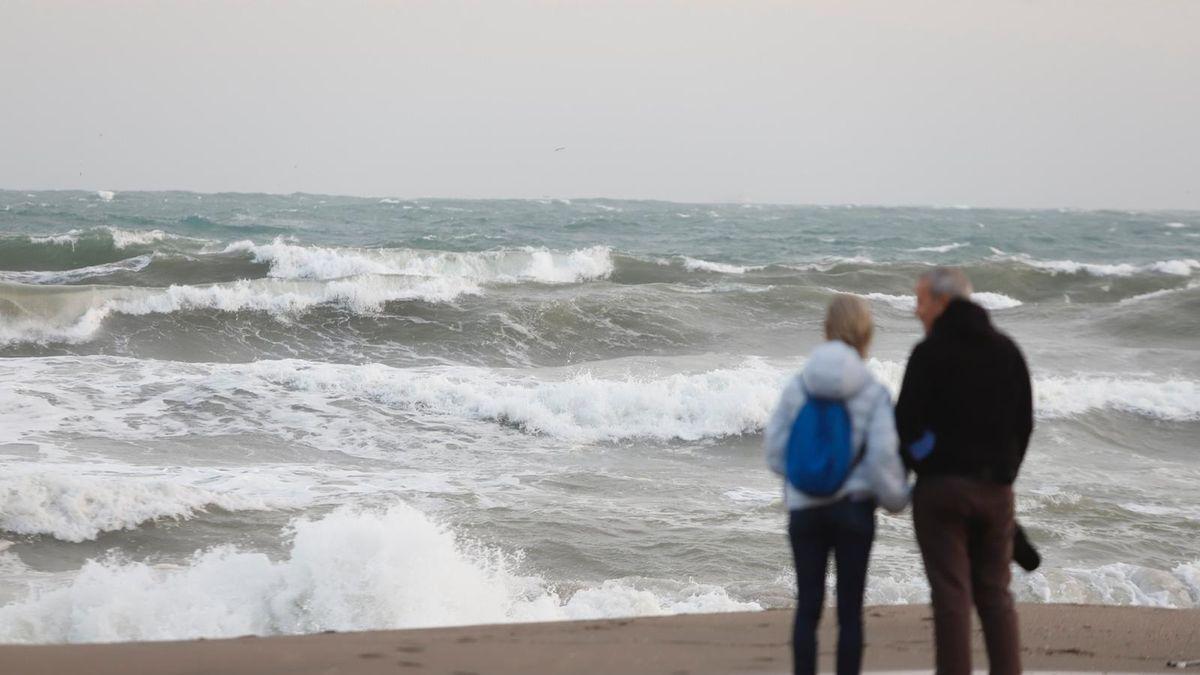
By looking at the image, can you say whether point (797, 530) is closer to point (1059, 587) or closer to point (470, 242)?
point (1059, 587)

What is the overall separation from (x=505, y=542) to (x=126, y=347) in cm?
1192

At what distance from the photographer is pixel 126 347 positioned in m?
18.0

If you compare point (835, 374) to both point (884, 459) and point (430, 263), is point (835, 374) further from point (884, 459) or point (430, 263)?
point (430, 263)

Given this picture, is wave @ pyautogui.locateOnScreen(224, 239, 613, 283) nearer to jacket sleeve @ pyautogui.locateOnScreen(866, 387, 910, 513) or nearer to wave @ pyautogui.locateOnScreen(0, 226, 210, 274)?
wave @ pyautogui.locateOnScreen(0, 226, 210, 274)

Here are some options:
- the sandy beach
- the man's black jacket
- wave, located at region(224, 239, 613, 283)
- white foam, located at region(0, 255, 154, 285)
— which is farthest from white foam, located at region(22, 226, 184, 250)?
the man's black jacket

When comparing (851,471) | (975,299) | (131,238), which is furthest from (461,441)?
(131,238)

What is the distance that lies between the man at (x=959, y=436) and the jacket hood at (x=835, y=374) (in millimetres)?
184

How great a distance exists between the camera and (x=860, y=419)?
3.52m

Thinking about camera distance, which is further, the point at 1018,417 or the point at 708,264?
the point at 708,264

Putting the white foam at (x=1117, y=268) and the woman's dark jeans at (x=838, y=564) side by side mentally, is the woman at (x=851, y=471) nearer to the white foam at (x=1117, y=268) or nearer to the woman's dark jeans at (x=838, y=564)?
the woman's dark jeans at (x=838, y=564)

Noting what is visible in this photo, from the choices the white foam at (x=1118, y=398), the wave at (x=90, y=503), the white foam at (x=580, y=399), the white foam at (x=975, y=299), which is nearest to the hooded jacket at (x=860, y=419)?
the wave at (x=90, y=503)

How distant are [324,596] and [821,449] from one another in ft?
12.0

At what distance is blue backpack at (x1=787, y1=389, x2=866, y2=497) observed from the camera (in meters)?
3.47

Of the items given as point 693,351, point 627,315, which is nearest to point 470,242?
point 627,315
